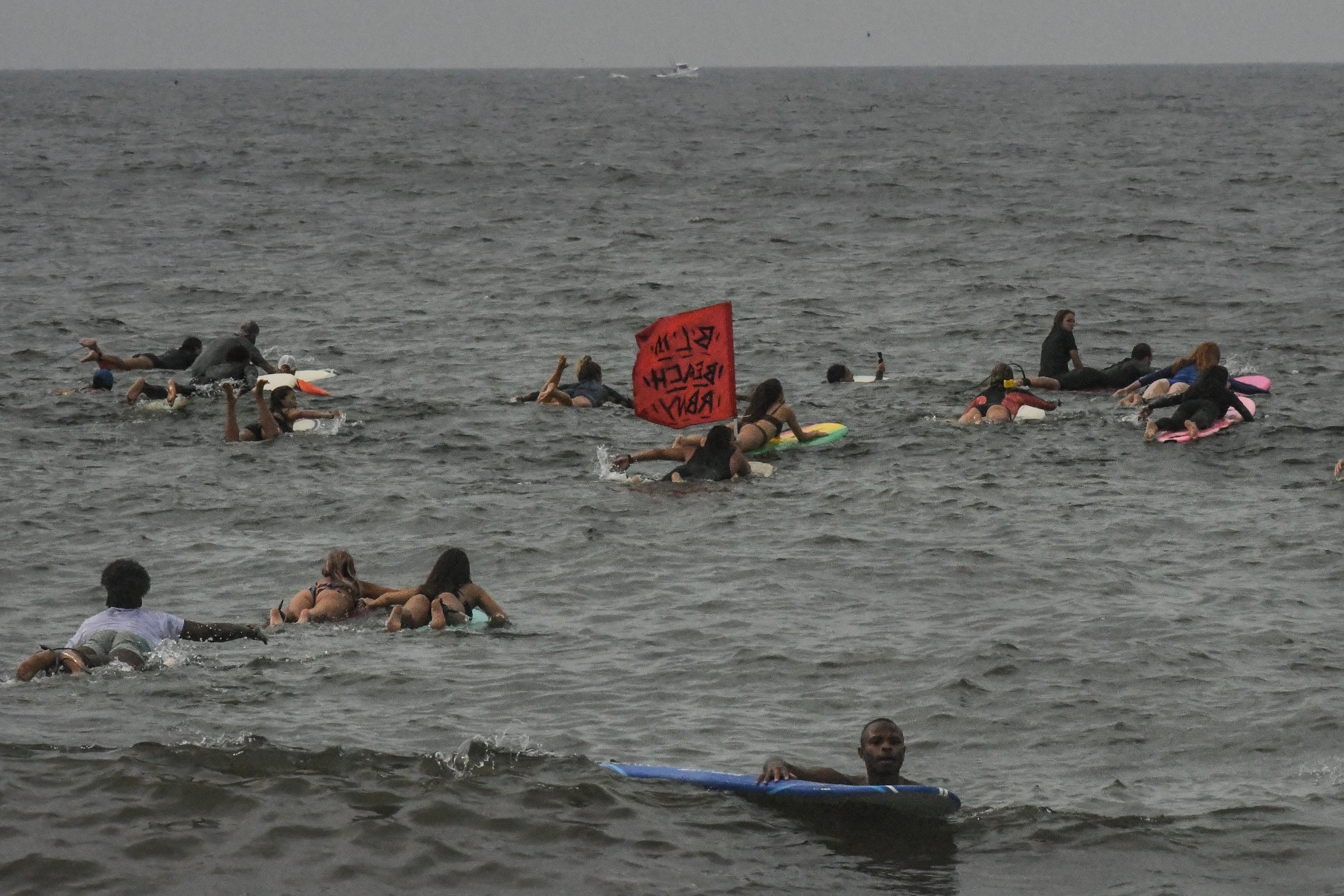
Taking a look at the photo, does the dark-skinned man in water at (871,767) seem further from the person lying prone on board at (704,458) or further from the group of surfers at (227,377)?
the group of surfers at (227,377)

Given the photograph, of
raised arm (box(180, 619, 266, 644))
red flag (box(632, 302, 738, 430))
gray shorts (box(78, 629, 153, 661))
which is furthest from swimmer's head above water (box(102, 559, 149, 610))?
red flag (box(632, 302, 738, 430))

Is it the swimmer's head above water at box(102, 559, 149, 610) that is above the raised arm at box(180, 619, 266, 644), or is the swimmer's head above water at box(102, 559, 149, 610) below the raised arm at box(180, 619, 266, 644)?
above

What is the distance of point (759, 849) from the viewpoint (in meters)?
9.59

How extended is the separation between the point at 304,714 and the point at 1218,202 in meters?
47.3

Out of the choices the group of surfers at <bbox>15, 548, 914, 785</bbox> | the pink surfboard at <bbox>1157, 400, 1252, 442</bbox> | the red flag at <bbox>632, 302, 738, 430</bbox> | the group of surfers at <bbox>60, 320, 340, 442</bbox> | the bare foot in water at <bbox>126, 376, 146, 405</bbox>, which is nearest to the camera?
the group of surfers at <bbox>15, 548, 914, 785</bbox>

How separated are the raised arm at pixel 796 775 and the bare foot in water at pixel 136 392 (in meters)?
15.5

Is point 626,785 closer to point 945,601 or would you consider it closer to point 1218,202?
point 945,601

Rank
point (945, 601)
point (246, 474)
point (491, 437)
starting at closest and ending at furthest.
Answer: point (945, 601)
point (246, 474)
point (491, 437)

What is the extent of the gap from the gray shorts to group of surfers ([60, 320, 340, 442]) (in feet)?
27.5

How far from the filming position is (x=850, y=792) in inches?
383

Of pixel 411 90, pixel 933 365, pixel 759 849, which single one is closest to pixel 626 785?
pixel 759 849

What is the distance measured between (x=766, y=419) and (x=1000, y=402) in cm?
375

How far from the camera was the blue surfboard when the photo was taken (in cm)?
971

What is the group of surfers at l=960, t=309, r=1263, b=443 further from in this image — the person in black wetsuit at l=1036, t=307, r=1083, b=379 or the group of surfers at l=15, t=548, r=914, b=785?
the group of surfers at l=15, t=548, r=914, b=785
